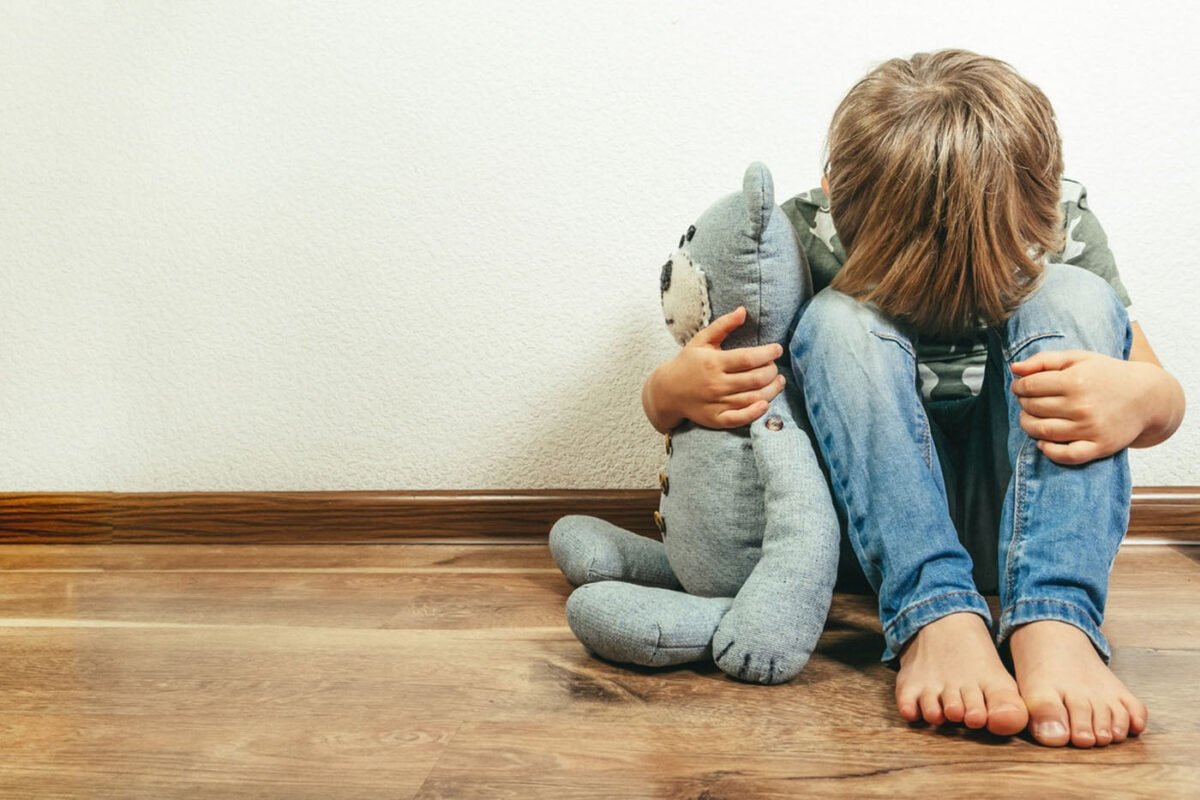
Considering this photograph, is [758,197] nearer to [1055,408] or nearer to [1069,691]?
[1055,408]

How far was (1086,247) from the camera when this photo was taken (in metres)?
0.87

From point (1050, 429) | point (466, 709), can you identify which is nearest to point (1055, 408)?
point (1050, 429)

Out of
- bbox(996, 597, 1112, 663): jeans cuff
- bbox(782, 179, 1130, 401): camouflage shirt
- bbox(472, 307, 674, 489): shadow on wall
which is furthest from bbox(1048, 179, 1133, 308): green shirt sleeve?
bbox(472, 307, 674, 489): shadow on wall

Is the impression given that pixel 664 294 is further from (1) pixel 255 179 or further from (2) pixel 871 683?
(1) pixel 255 179

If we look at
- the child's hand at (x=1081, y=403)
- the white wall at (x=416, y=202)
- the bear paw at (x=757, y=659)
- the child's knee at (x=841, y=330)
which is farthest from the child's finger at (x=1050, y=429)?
the white wall at (x=416, y=202)

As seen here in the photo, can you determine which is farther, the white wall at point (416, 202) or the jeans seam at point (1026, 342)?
the white wall at point (416, 202)

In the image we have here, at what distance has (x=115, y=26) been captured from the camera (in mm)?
1206

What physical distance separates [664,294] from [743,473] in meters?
0.18

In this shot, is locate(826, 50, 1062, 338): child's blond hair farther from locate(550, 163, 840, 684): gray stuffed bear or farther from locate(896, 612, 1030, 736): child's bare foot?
locate(896, 612, 1030, 736): child's bare foot

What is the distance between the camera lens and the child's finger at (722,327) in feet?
2.56

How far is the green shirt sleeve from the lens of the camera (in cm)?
86

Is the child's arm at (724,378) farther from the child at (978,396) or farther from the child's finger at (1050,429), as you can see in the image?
the child's finger at (1050,429)

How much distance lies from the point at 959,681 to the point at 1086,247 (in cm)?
46

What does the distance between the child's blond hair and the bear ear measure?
0.06m
